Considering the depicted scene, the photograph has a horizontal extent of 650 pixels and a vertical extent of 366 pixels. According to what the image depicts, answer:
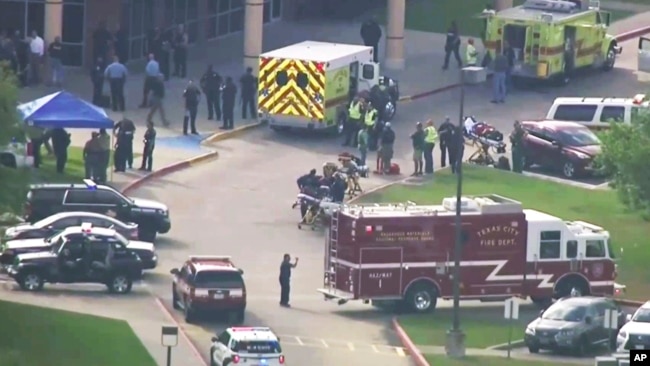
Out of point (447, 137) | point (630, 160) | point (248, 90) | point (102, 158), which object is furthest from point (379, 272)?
Answer: point (248, 90)

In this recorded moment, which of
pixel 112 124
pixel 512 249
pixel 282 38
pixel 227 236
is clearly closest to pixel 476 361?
pixel 512 249

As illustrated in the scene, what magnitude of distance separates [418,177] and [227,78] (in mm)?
7112

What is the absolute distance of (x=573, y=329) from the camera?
5053cm

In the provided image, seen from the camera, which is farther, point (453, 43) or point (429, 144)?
point (453, 43)

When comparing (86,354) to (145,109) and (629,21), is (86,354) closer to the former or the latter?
(145,109)

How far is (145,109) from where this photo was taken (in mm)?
69875

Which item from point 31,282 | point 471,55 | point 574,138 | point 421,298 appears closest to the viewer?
point 31,282

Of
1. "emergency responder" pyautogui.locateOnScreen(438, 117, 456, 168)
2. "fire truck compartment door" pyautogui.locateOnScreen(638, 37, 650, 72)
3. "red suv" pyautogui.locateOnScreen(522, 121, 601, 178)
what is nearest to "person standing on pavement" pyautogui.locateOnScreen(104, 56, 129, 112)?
"emergency responder" pyautogui.locateOnScreen(438, 117, 456, 168)

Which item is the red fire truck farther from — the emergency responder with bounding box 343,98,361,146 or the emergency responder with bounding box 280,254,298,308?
the emergency responder with bounding box 343,98,361,146

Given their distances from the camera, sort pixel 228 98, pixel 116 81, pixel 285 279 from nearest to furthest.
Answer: pixel 285 279, pixel 228 98, pixel 116 81

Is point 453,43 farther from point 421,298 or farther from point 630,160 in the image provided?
point 421,298

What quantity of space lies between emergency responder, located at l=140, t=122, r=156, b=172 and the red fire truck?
9646 millimetres

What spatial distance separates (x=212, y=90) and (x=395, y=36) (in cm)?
956

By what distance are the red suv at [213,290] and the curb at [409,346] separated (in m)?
3.32
